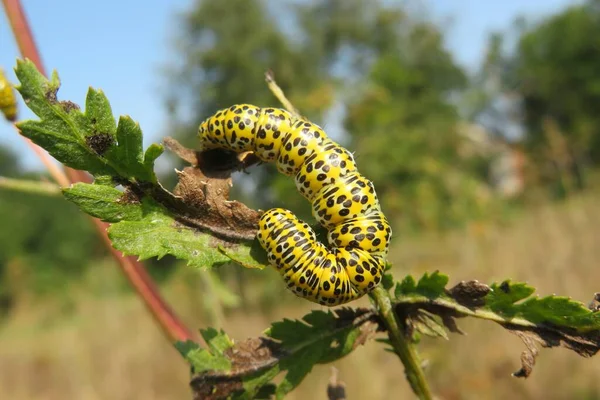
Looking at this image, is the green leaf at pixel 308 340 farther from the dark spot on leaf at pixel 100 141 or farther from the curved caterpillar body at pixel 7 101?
the curved caterpillar body at pixel 7 101

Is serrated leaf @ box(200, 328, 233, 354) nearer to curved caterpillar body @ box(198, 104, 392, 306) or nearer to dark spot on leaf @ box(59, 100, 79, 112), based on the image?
curved caterpillar body @ box(198, 104, 392, 306)

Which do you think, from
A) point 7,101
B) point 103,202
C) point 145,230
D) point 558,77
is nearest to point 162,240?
point 145,230

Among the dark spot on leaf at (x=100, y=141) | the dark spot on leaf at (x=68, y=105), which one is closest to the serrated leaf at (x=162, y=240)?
the dark spot on leaf at (x=100, y=141)

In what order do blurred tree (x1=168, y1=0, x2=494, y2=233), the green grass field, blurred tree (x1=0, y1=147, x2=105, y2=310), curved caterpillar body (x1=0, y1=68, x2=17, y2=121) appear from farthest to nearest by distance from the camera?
blurred tree (x1=0, y1=147, x2=105, y2=310)
blurred tree (x1=168, y1=0, x2=494, y2=233)
the green grass field
curved caterpillar body (x1=0, y1=68, x2=17, y2=121)

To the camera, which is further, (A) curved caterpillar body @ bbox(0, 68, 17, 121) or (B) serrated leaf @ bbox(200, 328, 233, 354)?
(A) curved caterpillar body @ bbox(0, 68, 17, 121)

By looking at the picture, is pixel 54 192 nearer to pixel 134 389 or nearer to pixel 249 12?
pixel 134 389

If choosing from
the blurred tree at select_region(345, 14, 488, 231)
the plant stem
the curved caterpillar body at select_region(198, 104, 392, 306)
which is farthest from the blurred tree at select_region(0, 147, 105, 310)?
the plant stem
